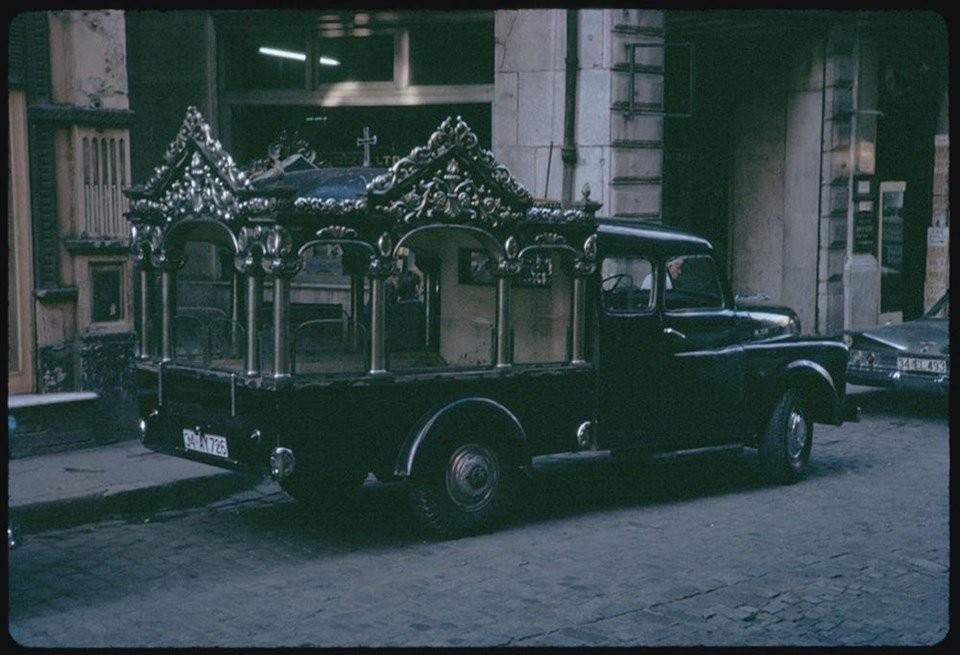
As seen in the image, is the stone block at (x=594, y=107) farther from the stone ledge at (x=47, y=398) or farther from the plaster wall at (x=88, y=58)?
the stone ledge at (x=47, y=398)

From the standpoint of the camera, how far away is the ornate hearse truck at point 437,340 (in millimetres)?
7770

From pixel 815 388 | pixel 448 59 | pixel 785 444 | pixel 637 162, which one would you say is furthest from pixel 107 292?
pixel 637 162

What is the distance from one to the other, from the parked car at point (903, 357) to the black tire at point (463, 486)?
5965mm

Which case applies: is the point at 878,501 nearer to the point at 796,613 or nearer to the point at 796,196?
the point at 796,613

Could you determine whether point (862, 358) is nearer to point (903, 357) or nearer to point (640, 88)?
point (903, 357)

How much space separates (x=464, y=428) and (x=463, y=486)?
0.36 meters

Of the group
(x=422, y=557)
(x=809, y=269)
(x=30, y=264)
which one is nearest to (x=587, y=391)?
(x=422, y=557)

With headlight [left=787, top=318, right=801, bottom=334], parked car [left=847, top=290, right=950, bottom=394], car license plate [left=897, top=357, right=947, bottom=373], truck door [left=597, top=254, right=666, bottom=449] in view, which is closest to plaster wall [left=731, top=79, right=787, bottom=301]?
parked car [left=847, top=290, right=950, bottom=394]

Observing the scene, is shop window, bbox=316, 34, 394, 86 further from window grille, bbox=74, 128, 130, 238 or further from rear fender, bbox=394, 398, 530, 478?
rear fender, bbox=394, 398, 530, 478

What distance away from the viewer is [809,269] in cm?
1806

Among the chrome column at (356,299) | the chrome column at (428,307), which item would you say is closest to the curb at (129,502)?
the chrome column at (356,299)

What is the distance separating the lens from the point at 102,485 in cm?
914

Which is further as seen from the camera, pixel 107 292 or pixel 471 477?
pixel 107 292

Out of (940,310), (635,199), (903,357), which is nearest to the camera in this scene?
(903,357)
